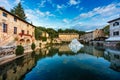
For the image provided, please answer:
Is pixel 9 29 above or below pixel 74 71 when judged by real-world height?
above

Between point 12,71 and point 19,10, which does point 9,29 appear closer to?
point 12,71

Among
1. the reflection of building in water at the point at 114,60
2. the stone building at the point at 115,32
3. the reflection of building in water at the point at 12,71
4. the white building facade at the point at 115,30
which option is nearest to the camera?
the reflection of building in water at the point at 12,71

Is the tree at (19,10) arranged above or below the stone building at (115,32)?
above

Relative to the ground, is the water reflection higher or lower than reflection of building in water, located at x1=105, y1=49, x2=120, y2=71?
lower

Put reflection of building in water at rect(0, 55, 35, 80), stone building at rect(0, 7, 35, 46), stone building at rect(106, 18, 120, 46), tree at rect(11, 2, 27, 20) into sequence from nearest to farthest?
1. reflection of building in water at rect(0, 55, 35, 80)
2. stone building at rect(0, 7, 35, 46)
3. stone building at rect(106, 18, 120, 46)
4. tree at rect(11, 2, 27, 20)

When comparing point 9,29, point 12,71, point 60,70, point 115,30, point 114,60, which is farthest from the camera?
point 115,30

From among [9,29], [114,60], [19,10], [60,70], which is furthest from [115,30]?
[19,10]

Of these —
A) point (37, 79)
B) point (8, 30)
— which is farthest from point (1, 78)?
point (8, 30)

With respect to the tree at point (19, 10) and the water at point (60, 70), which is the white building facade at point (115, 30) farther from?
the tree at point (19, 10)

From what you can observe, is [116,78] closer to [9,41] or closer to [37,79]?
[37,79]

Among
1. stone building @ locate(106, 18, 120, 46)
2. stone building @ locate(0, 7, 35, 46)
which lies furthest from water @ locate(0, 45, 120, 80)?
stone building @ locate(106, 18, 120, 46)

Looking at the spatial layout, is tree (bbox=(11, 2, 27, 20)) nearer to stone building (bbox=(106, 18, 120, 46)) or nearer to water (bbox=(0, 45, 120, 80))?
stone building (bbox=(106, 18, 120, 46))

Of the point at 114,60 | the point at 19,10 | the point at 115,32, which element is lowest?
the point at 114,60

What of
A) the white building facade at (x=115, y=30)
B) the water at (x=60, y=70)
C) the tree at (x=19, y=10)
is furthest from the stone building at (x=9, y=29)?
the tree at (x=19, y=10)
